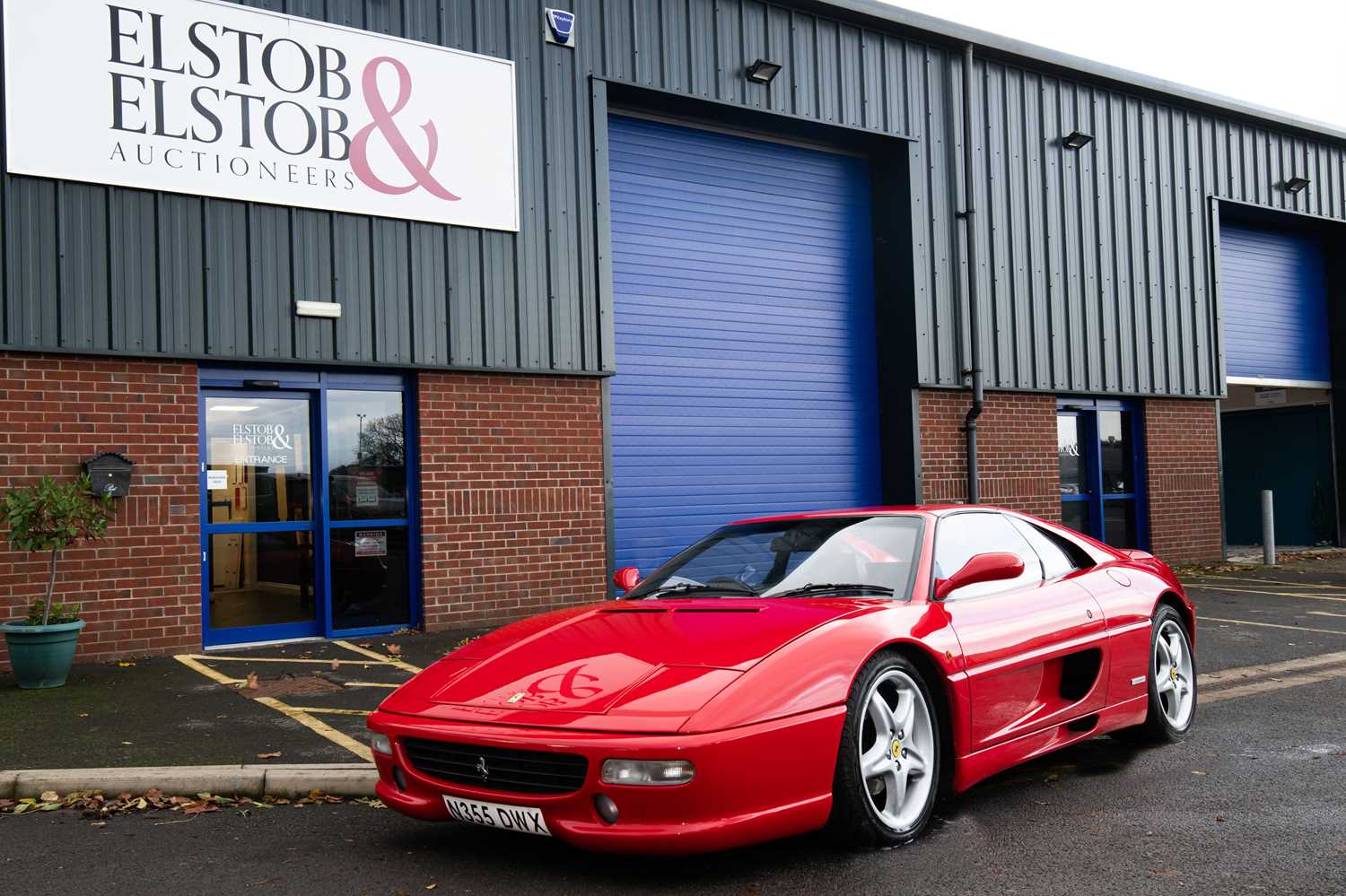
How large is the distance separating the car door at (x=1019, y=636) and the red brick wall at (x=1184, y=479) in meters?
12.1

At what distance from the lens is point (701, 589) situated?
4.95m

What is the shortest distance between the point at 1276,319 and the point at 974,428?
27.2ft

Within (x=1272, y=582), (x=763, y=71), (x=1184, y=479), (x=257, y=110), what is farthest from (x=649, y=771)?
(x=1184, y=479)

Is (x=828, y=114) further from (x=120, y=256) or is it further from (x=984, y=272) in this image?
(x=120, y=256)

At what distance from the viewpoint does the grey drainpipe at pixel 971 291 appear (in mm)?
14398

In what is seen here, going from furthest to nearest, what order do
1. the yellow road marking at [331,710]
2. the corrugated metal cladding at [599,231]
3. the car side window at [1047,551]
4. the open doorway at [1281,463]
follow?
the open doorway at [1281,463] → the corrugated metal cladding at [599,231] → the yellow road marking at [331,710] → the car side window at [1047,551]

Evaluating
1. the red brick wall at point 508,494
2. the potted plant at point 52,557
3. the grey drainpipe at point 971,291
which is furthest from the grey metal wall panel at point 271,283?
the grey drainpipe at point 971,291

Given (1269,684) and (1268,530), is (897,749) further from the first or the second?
(1268,530)

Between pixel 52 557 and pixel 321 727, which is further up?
pixel 52 557

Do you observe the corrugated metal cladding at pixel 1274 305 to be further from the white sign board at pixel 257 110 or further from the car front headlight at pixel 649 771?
the car front headlight at pixel 649 771

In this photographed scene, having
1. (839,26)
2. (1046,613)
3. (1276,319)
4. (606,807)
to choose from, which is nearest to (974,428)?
(839,26)

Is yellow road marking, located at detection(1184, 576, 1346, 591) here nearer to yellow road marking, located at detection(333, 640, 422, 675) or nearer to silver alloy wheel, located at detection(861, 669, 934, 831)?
yellow road marking, located at detection(333, 640, 422, 675)

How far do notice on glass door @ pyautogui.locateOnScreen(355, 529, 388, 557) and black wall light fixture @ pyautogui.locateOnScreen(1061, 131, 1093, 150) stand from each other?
10833 mm

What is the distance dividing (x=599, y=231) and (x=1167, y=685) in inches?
298
